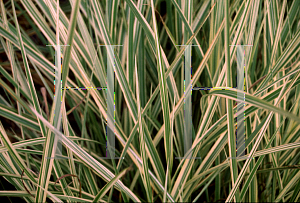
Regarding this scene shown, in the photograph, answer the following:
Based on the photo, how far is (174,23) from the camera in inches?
23.5

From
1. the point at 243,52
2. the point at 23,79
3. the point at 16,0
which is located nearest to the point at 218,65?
the point at 243,52

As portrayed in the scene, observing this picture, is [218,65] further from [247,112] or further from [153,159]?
[153,159]

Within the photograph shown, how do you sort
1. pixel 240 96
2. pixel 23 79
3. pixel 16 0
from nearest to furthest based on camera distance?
pixel 240 96
pixel 23 79
pixel 16 0

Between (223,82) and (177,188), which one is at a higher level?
(223,82)

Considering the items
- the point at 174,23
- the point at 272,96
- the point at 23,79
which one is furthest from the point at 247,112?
the point at 23,79

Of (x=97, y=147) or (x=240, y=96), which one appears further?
(x=97, y=147)

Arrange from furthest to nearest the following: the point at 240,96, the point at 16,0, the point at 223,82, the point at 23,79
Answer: the point at 16,0 < the point at 23,79 < the point at 223,82 < the point at 240,96

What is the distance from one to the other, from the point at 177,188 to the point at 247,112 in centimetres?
22

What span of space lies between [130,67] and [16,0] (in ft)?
1.72

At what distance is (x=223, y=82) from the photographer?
17.5 inches

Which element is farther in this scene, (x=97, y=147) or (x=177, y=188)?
(x=97, y=147)

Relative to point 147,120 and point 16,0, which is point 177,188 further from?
point 16,0

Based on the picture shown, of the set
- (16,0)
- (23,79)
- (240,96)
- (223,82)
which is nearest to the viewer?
(240,96)

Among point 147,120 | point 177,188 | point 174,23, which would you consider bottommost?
point 177,188
